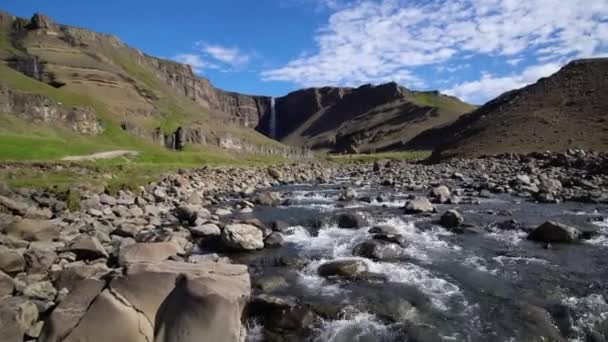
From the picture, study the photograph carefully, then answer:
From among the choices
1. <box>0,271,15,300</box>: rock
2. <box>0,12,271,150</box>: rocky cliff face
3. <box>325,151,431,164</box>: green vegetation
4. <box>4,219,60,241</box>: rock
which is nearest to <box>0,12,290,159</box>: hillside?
<box>0,12,271,150</box>: rocky cliff face

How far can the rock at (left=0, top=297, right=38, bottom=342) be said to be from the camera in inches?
326

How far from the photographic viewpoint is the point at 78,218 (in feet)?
66.5

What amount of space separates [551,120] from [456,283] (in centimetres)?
6973

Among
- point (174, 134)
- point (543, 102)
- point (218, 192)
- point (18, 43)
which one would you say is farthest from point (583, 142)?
point (18, 43)

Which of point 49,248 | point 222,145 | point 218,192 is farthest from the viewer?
point 222,145

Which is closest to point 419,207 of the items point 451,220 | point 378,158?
point 451,220

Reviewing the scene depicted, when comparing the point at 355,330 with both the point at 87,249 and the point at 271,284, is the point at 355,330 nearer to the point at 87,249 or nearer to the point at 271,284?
the point at 271,284

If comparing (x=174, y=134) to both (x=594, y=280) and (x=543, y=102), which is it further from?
(x=594, y=280)

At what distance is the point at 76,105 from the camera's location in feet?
312

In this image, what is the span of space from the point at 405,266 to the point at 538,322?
16.3 feet

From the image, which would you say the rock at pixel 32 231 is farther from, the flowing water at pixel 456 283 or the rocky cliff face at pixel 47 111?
the rocky cliff face at pixel 47 111

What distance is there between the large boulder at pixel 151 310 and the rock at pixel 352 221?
1209cm

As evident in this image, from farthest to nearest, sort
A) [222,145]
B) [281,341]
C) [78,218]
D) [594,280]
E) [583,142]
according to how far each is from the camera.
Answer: [222,145], [583,142], [78,218], [594,280], [281,341]

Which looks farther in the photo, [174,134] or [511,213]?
[174,134]
